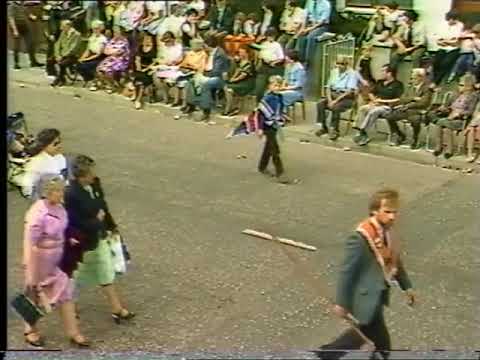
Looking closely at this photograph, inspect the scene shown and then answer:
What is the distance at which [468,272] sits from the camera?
15.0 ft

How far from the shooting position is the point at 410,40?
14.2 ft

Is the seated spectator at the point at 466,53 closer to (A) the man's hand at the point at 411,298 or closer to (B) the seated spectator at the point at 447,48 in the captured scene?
(B) the seated spectator at the point at 447,48

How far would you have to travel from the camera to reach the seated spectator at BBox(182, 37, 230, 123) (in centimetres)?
452

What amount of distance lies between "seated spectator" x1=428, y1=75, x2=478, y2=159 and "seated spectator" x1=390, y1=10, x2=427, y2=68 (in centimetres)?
22

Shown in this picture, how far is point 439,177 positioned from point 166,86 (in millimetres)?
1323

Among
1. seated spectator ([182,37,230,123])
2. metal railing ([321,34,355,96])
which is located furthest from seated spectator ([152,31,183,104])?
metal railing ([321,34,355,96])

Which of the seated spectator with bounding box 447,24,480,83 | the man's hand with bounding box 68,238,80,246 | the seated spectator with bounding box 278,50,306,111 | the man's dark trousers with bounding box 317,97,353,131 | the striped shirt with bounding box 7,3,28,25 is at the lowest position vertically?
the man's hand with bounding box 68,238,80,246

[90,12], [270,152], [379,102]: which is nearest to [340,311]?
[270,152]

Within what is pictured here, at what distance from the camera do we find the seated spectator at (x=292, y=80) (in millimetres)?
4441

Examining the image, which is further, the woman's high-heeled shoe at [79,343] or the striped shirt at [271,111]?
the striped shirt at [271,111]

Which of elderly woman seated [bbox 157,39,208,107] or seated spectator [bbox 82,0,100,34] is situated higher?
seated spectator [bbox 82,0,100,34]

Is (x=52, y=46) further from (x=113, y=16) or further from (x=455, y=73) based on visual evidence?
(x=455, y=73)

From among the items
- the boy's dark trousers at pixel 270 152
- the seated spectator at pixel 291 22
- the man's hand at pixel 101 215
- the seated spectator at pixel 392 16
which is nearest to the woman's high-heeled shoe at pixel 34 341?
the man's hand at pixel 101 215

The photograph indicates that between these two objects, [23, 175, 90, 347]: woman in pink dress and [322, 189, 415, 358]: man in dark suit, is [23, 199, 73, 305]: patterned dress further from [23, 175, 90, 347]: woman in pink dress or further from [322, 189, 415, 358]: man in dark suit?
[322, 189, 415, 358]: man in dark suit
